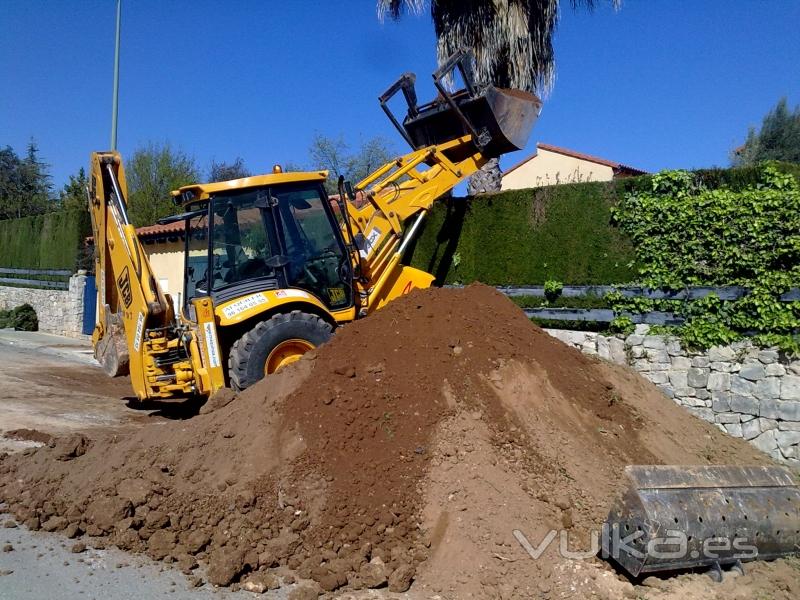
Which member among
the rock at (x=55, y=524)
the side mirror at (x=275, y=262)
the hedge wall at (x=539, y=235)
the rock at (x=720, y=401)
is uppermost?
the hedge wall at (x=539, y=235)

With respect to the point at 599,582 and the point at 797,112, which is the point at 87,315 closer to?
the point at 599,582

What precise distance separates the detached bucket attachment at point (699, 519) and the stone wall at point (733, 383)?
2.66 metres

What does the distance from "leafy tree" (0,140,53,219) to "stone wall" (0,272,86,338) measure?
48.7ft

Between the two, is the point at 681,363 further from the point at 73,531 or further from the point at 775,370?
the point at 73,531

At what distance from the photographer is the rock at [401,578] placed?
4.52 meters

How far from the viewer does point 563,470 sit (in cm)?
538

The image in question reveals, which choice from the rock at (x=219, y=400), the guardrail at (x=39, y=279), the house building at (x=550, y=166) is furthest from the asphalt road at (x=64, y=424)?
the house building at (x=550, y=166)

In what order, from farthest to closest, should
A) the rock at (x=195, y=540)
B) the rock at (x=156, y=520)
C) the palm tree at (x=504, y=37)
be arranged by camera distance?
the palm tree at (x=504, y=37)
the rock at (x=156, y=520)
the rock at (x=195, y=540)

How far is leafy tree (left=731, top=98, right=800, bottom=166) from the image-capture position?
75.8 feet

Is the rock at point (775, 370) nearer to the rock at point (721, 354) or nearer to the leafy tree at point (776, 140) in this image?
the rock at point (721, 354)

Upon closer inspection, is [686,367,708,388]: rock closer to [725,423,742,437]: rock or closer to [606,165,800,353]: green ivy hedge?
[606,165,800,353]: green ivy hedge

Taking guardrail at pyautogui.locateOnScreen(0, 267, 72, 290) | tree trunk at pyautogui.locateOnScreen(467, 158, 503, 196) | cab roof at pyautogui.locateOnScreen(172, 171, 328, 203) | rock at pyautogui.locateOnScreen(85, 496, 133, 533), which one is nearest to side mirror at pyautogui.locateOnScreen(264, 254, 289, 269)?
cab roof at pyautogui.locateOnScreen(172, 171, 328, 203)

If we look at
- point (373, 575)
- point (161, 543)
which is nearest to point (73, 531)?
point (161, 543)

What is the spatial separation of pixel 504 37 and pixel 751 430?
795cm
